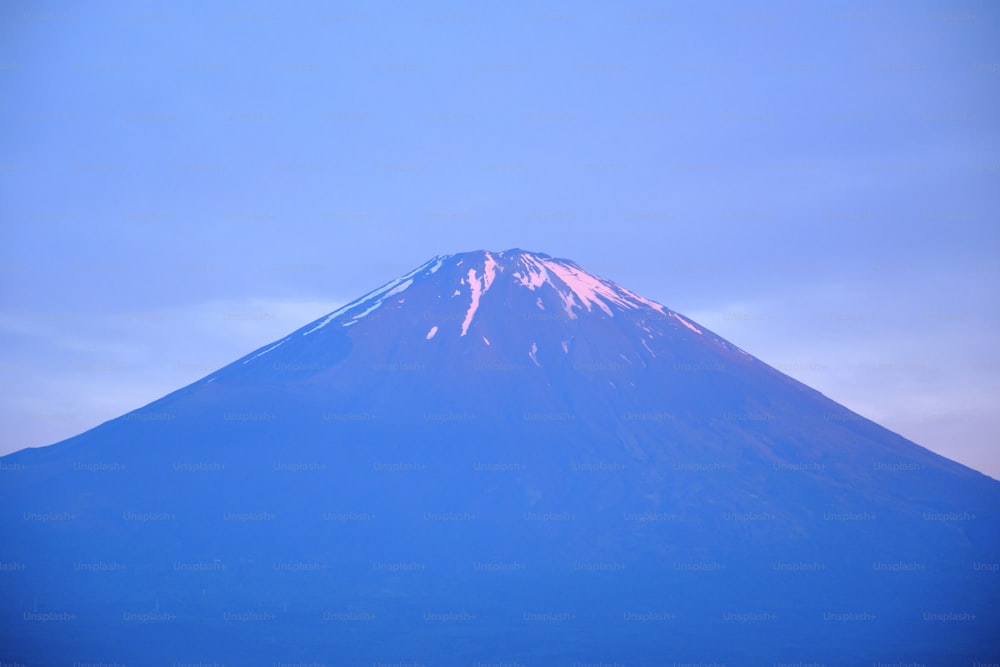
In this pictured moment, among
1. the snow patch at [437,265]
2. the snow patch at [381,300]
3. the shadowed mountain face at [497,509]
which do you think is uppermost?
the snow patch at [437,265]

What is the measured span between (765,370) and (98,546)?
76.2m

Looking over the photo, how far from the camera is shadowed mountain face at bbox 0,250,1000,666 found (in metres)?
102

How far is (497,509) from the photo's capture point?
4724 inches

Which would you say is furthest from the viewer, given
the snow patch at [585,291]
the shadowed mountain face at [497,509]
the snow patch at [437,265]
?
the snow patch at [437,265]

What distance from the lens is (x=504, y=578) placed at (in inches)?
4397

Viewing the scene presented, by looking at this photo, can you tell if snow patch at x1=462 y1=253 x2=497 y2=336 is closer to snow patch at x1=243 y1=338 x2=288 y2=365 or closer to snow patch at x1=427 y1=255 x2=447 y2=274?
snow patch at x1=427 y1=255 x2=447 y2=274

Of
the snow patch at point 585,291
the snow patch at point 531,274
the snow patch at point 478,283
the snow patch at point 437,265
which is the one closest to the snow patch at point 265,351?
the snow patch at point 437,265

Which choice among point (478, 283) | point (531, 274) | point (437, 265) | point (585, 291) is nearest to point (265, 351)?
point (437, 265)

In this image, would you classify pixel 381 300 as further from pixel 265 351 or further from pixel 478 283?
pixel 265 351

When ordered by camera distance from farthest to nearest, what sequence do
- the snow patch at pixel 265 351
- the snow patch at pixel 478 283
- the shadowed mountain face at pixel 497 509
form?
1. the snow patch at pixel 265 351
2. the snow patch at pixel 478 283
3. the shadowed mountain face at pixel 497 509

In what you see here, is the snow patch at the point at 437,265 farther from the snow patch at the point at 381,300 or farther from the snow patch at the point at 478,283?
the snow patch at the point at 478,283

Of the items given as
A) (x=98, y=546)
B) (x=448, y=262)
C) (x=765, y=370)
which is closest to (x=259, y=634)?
(x=98, y=546)

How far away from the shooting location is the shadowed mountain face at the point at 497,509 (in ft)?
333

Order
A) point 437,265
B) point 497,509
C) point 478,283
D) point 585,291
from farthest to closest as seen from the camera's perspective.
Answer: point 437,265, point 585,291, point 478,283, point 497,509
